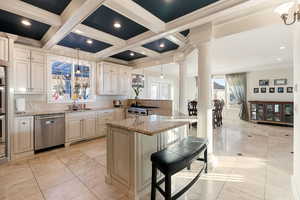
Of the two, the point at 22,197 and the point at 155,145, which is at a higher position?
the point at 155,145

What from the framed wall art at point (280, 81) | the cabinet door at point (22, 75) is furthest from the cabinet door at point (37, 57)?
the framed wall art at point (280, 81)

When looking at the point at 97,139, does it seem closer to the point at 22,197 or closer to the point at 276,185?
the point at 22,197

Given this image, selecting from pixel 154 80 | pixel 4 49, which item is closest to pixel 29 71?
pixel 4 49

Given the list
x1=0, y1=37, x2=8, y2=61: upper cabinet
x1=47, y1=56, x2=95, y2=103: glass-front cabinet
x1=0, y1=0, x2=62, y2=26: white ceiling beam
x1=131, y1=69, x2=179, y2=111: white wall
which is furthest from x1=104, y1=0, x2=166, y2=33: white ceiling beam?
x1=131, y1=69, x2=179, y2=111: white wall

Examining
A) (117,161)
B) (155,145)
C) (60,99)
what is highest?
(60,99)

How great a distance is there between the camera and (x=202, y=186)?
2.16m

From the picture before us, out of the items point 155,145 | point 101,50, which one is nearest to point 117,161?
point 155,145

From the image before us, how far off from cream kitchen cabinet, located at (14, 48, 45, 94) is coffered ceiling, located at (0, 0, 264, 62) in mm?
401

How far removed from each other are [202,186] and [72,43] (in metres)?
4.37

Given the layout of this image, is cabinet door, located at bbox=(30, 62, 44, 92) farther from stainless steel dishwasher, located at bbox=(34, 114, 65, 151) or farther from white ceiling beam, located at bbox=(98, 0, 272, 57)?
white ceiling beam, located at bbox=(98, 0, 272, 57)

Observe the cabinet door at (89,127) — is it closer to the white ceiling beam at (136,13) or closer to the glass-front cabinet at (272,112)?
the white ceiling beam at (136,13)

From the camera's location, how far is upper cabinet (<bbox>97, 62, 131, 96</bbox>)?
4.87m

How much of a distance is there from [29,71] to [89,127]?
2.03 m

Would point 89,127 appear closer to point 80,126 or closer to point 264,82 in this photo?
point 80,126
